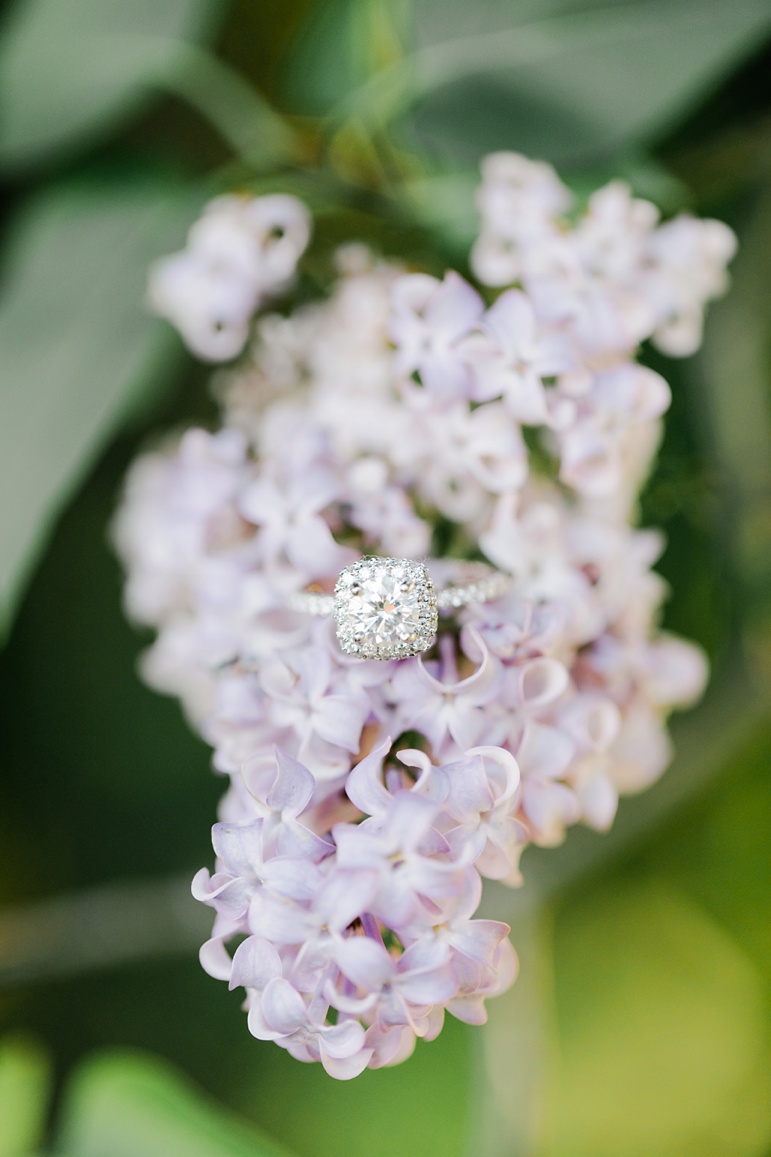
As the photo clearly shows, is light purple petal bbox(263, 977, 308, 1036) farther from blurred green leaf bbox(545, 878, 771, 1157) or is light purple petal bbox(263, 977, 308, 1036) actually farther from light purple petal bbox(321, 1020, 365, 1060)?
blurred green leaf bbox(545, 878, 771, 1157)

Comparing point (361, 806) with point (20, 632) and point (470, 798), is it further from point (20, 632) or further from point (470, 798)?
point (20, 632)

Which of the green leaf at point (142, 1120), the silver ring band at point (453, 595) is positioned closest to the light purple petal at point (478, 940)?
the silver ring band at point (453, 595)

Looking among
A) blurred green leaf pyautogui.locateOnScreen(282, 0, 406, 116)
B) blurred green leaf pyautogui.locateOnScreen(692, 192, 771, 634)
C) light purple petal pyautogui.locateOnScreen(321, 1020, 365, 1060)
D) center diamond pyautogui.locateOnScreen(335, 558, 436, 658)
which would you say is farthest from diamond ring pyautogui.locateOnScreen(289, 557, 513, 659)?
blurred green leaf pyautogui.locateOnScreen(282, 0, 406, 116)

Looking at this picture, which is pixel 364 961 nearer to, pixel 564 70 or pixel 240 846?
pixel 240 846

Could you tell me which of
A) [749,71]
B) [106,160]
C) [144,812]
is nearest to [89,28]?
[106,160]

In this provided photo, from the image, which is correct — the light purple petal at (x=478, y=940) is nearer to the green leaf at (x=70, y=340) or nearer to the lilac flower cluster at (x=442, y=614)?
the lilac flower cluster at (x=442, y=614)

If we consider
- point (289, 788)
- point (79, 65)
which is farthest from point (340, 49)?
point (289, 788)

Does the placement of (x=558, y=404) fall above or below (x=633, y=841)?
above
